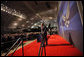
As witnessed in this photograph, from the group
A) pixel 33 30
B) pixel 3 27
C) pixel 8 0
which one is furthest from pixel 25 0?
pixel 3 27

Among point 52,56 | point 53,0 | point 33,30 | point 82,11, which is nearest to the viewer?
point 82,11

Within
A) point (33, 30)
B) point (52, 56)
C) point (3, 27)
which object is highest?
point (3, 27)

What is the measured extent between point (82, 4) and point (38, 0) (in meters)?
8.63

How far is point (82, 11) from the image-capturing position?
71.7 inches

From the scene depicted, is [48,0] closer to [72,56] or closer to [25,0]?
[25,0]

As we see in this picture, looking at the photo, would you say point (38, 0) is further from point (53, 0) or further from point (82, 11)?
point (82, 11)

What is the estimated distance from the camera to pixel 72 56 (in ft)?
7.66

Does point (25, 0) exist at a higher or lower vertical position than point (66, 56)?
higher

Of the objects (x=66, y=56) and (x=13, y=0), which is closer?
(x=66, y=56)

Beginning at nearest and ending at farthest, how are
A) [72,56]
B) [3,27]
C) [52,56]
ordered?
[72,56], [52,56], [3,27]

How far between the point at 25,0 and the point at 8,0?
2535mm

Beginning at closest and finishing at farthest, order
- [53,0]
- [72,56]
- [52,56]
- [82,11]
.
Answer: [82,11], [72,56], [52,56], [53,0]

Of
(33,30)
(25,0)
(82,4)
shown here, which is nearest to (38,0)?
(25,0)

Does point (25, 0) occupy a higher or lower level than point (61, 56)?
higher
